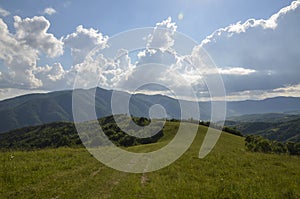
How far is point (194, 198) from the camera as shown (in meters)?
15.2

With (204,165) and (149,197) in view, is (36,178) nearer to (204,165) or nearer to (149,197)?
(149,197)

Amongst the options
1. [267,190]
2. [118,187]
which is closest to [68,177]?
[118,187]

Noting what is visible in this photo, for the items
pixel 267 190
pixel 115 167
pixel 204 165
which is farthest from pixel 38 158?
pixel 267 190

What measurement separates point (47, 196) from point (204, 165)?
17542mm

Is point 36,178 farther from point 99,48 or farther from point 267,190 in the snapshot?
point 267,190

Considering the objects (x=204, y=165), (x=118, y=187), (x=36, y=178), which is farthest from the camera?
→ (x=204, y=165)

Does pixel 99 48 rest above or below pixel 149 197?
above

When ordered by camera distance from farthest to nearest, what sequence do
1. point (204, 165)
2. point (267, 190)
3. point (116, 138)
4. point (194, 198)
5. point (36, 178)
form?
point (116, 138)
point (204, 165)
point (36, 178)
point (267, 190)
point (194, 198)

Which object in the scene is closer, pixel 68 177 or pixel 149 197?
pixel 149 197

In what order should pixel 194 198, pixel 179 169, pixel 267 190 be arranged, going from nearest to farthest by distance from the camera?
pixel 194 198 → pixel 267 190 → pixel 179 169

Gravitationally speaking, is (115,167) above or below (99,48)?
below

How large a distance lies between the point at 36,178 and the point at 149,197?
9584 mm

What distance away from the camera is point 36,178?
20.1m

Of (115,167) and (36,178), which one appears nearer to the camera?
(36,178)
